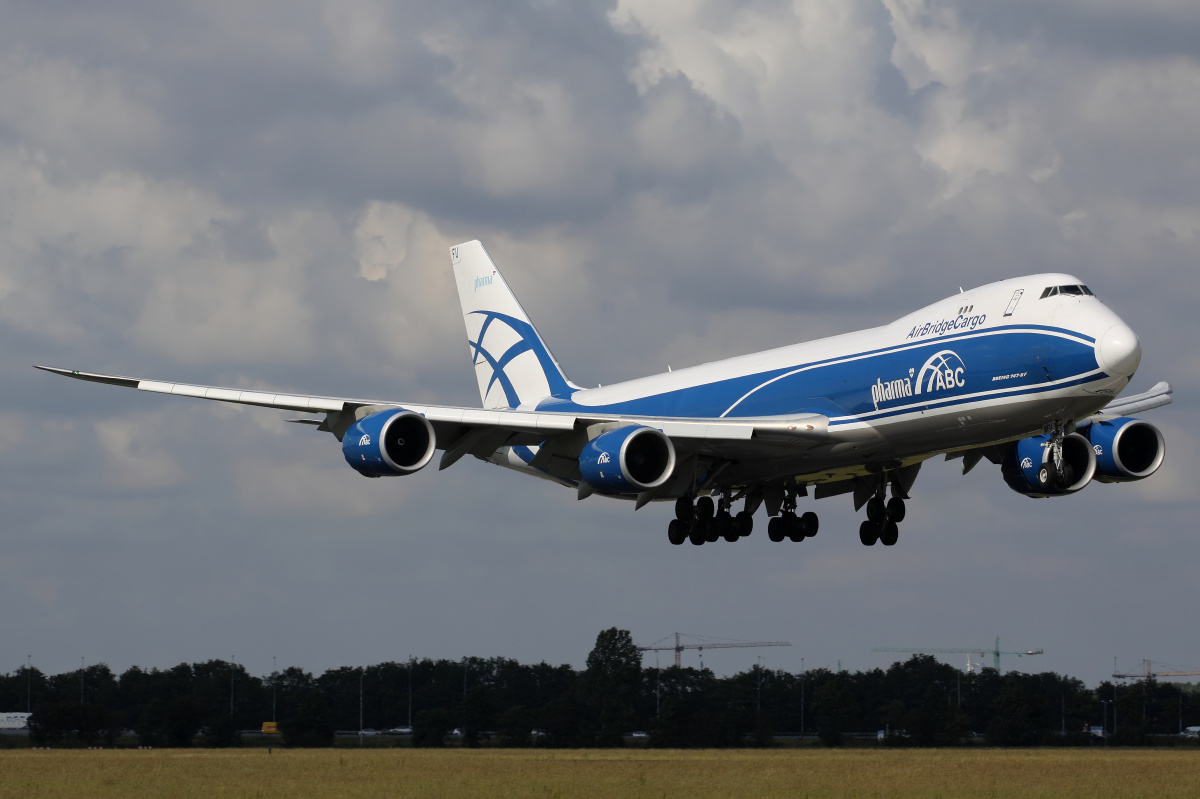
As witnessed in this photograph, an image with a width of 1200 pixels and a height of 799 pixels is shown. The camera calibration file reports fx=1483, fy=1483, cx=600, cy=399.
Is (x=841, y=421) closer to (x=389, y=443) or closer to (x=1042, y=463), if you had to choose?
(x=1042, y=463)

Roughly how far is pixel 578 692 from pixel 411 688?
19820 millimetres

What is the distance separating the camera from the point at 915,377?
131ft

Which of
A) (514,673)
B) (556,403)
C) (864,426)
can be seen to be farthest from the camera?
(514,673)

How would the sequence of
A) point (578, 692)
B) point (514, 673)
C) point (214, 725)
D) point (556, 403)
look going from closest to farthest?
point (556, 403)
point (214, 725)
point (578, 692)
point (514, 673)

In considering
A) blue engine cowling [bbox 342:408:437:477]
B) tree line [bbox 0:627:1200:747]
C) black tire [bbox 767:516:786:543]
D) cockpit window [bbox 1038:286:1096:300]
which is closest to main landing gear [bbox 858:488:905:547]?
black tire [bbox 767:516:786:543]

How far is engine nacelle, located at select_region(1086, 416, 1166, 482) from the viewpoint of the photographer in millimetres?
46156

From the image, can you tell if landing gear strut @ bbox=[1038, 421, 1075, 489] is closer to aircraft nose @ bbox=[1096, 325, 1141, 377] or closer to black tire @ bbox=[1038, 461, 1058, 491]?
black tire @ bbox=[1038, 461, 1058, 491]

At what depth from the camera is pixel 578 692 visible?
9712 cm
